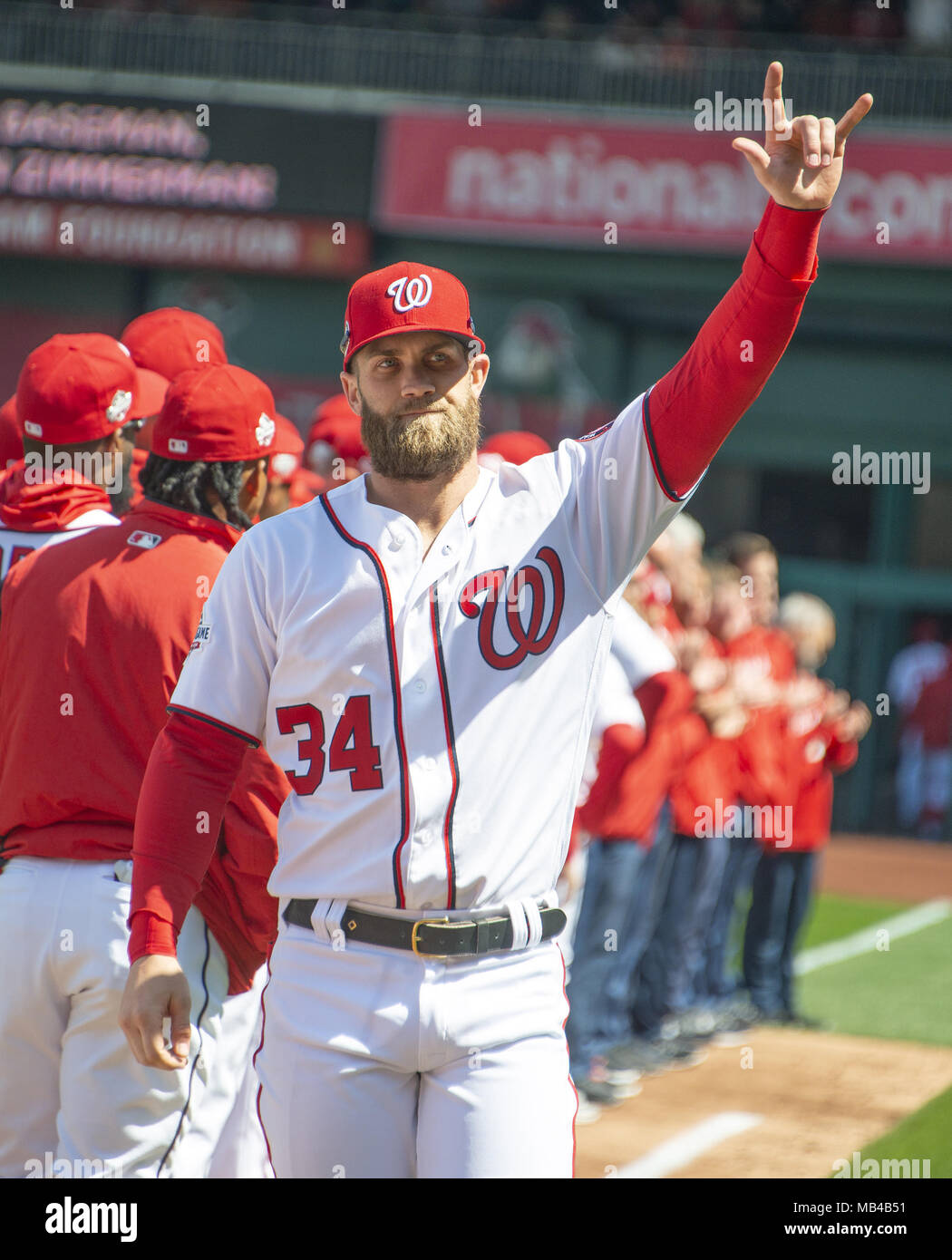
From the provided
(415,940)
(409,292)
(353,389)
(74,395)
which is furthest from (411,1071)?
(74,395)

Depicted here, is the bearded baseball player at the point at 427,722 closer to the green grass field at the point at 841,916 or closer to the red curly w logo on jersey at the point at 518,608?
the red curly w logo on jersey at the point at 518,608

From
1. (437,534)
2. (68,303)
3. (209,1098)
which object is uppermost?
(68,303)

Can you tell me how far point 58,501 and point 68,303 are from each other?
16.1 meters

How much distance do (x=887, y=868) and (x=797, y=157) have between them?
1274cm

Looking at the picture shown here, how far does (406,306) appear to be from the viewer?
2.90 metres

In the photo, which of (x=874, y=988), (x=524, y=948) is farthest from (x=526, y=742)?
(x=874, y=988)

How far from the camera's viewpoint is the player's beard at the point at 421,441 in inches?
114

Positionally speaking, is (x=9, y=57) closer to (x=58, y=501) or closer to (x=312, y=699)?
(x=58, y=501)

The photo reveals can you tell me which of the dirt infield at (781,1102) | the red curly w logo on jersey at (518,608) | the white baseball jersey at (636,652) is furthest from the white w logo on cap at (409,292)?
the dirt infield at (781,1102)

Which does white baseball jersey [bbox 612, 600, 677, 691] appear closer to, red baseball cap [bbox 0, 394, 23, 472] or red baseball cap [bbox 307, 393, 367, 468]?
red baseball cap [bbox 307, 393, 367, 468]

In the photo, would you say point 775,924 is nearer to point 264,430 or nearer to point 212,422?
point 264,430

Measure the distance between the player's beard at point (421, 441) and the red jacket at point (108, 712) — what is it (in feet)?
2.23

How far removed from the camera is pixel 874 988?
8.95 metres

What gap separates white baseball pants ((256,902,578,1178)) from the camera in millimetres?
2654
